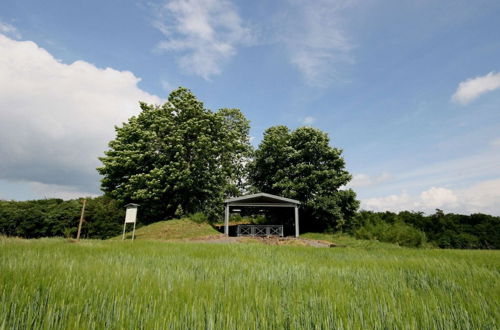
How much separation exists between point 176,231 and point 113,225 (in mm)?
6029

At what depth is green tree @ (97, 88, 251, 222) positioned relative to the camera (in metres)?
21.7

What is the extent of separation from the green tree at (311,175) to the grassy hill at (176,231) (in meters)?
9.09

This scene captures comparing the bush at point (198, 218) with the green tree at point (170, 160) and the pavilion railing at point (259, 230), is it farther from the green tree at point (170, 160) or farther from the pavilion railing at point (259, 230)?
the pavilion railing at point (259, 230)

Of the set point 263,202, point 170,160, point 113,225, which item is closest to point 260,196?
point 263,202

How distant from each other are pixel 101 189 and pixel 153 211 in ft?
19.9

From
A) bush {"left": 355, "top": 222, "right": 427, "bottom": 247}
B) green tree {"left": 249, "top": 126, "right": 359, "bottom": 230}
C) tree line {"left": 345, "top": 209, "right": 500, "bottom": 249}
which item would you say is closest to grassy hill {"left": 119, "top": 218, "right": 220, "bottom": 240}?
green tree {"left": 249, "top": 126, "right": 359, "bottom": 230}

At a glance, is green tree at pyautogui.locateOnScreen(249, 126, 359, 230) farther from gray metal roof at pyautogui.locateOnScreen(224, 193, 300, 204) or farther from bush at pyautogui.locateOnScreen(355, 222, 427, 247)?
bush at pyautogui.locateOnScreen(355, 222, 427, 247)

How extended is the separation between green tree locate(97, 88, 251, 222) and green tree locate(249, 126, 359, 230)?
4.98 metres

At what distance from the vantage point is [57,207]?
19656mm

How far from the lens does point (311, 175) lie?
937 inches

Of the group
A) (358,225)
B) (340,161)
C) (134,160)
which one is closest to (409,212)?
(358,225)

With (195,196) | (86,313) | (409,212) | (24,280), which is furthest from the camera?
(409,212)

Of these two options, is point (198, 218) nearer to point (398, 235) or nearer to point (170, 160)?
point (170, 160)

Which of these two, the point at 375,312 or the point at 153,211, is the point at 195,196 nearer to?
the point at 153,211
